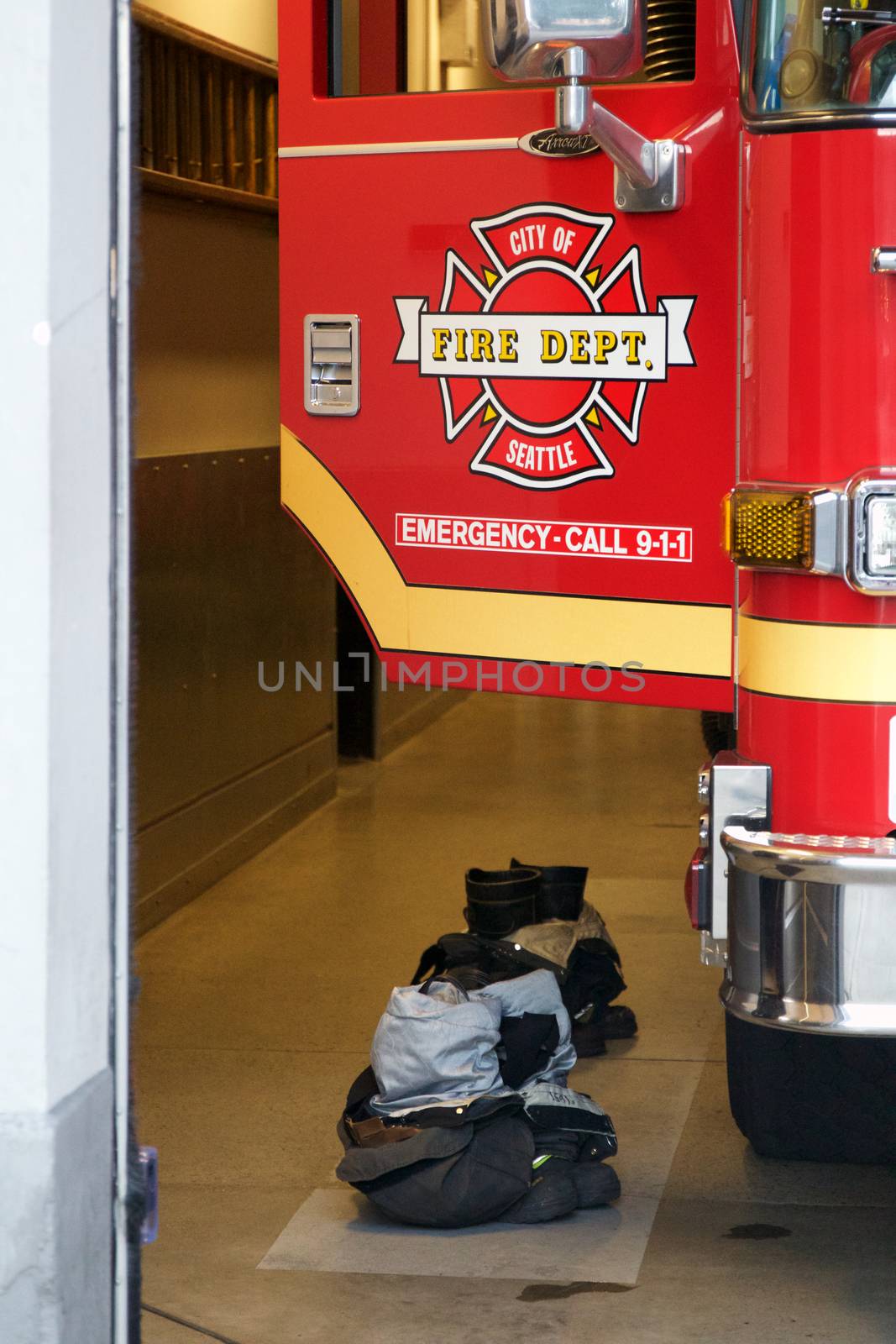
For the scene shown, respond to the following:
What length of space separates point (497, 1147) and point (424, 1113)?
158 millimetres

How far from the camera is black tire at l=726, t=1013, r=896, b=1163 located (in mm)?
3326

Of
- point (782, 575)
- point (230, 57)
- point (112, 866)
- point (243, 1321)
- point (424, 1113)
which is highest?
point (230, 57)

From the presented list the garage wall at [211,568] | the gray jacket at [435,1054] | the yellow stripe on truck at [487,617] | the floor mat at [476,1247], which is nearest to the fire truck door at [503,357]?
the yellow stripe on truck at [487,617]

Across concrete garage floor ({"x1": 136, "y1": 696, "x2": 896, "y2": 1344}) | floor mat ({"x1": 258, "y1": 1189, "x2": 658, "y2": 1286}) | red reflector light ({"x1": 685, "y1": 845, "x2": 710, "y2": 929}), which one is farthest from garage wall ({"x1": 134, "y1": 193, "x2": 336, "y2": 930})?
red reflector light ({"x1": 685, "y1": 845, "x2": 710, "y2": 929})

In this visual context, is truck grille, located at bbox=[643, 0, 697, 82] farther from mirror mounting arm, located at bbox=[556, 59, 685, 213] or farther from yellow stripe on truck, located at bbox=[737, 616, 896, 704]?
yellow stripe on truck, located at bbox=[737, 616, 896, 704]

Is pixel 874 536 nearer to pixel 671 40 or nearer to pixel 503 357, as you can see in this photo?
pixel 503 357

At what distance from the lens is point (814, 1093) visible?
3.41 meters

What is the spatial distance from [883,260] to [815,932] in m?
0.94

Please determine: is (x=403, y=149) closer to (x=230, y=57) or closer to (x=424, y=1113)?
(x=424, y=1113)

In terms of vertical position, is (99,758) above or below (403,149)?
below

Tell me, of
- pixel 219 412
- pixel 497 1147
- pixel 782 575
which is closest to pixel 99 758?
pixel 782 575

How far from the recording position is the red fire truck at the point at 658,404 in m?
2.50

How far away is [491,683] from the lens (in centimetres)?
335

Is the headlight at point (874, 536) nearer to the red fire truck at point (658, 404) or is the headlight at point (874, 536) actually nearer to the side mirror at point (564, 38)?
the red fire truck at point (658, 404)
